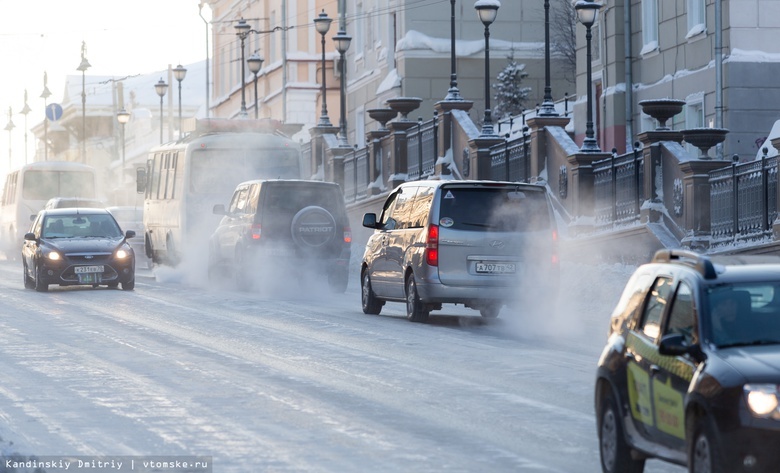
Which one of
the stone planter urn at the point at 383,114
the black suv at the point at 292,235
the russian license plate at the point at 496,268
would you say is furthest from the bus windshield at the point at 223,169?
the russian license plate at the point at 496,268

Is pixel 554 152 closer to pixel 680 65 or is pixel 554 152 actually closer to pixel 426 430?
pixel 680 65

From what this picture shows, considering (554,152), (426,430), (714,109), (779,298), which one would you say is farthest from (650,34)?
(779,298)

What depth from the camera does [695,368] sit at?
787 cm

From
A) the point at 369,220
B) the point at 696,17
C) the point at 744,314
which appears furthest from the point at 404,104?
the point at 744,314

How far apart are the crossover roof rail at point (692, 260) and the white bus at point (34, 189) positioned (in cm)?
4538

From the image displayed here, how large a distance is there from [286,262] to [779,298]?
19999mm

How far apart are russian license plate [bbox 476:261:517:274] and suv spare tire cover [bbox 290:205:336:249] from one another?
7.59 m

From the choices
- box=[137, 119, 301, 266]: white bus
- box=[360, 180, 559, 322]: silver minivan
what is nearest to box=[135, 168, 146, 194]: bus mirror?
box=[137, 119, 301, 266]: white bus

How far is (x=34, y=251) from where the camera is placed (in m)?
30.6

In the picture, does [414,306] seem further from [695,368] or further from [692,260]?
[695,368]

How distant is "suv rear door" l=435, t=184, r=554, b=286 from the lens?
20.6 meters

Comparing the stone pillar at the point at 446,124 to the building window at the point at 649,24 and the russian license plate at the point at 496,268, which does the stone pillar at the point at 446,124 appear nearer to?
the building window at the point at 649,24

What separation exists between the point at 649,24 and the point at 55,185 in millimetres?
24039

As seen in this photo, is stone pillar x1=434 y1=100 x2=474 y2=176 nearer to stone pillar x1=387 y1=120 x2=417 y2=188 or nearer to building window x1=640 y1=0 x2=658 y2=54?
stone pillar x1=387 y1=120 x2=417 y2=188
